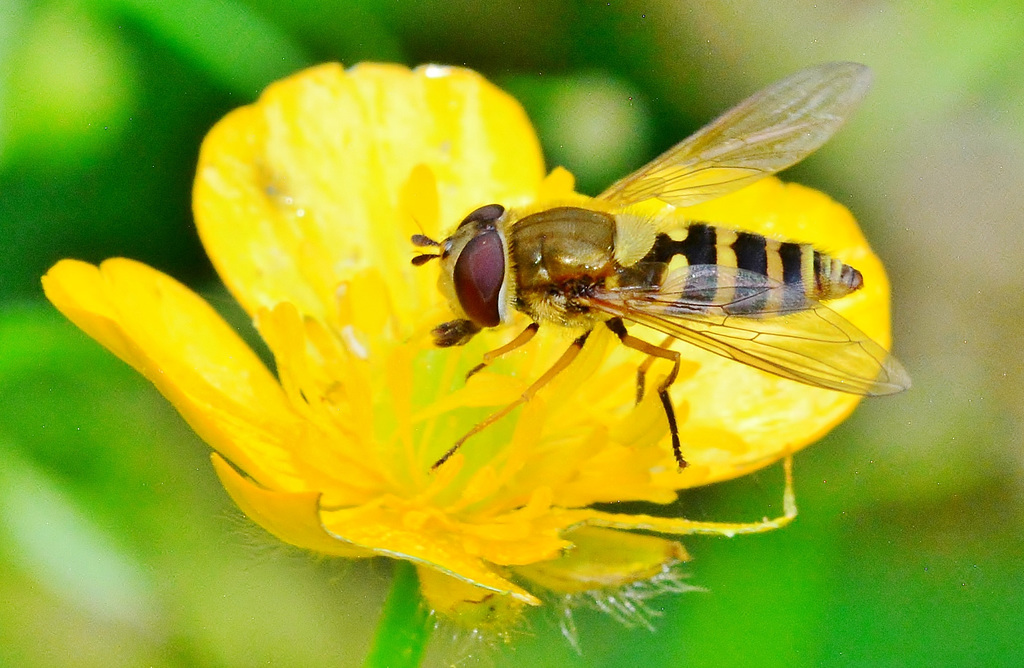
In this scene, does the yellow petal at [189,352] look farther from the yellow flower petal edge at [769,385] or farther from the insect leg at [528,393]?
the yellow flower petal edge at [769,385]

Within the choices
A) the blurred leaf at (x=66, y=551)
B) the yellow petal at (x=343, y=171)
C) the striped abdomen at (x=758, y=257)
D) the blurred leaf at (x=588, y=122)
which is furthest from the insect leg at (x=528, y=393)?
the blurred leaf at (x=588, y=122)

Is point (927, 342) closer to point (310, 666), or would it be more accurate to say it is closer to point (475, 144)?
point (475, 144)

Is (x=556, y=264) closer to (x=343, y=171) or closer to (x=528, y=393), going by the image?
(x=528, y=393)

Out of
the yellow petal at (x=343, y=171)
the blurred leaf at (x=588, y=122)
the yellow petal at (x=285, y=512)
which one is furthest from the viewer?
the blurred leaf at (x=588, y=122)

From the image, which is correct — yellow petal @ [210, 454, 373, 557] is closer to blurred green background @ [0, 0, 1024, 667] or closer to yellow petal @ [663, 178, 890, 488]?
blurred green background @ [0, 0, 1024, 667]

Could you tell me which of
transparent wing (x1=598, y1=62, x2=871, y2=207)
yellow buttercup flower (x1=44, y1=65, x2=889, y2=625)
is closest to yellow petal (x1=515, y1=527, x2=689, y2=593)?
yellow buttercup flower (x1=44, y1=65, x2=889, y2=625)

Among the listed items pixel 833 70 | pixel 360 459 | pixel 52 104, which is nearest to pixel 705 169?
pixel 833 70
